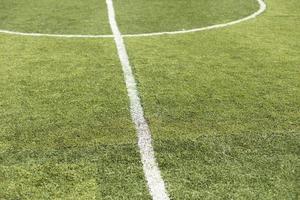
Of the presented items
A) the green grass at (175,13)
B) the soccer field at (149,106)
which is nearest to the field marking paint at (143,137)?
the soccer field at (149,106)

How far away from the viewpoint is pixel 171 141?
542 centimetres

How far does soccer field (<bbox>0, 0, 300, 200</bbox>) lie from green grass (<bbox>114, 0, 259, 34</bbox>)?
0.06 m

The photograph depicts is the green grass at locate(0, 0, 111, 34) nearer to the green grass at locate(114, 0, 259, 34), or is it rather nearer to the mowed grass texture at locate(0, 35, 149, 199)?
the green grass at locate(114, 0, 259, 34)

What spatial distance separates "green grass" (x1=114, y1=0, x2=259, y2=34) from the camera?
965 cm

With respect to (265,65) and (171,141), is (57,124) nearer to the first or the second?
(171,141)

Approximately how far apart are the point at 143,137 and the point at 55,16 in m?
5.60

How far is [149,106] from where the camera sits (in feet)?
20.4

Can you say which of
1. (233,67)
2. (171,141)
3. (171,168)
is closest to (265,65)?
(233,67)

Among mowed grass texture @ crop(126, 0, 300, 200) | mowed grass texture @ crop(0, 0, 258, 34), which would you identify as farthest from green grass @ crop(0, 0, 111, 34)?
mowed grass texture @ crop(126, 0, 300, 200)

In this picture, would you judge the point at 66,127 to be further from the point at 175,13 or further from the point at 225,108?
the point at 175,13

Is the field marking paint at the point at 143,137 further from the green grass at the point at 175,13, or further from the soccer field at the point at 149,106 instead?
the green grass at the point at 175,13

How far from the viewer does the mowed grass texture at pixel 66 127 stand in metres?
4.70

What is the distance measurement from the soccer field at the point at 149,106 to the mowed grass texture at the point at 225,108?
0.02m

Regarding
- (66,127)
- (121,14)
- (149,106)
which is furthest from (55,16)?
(66,127)
